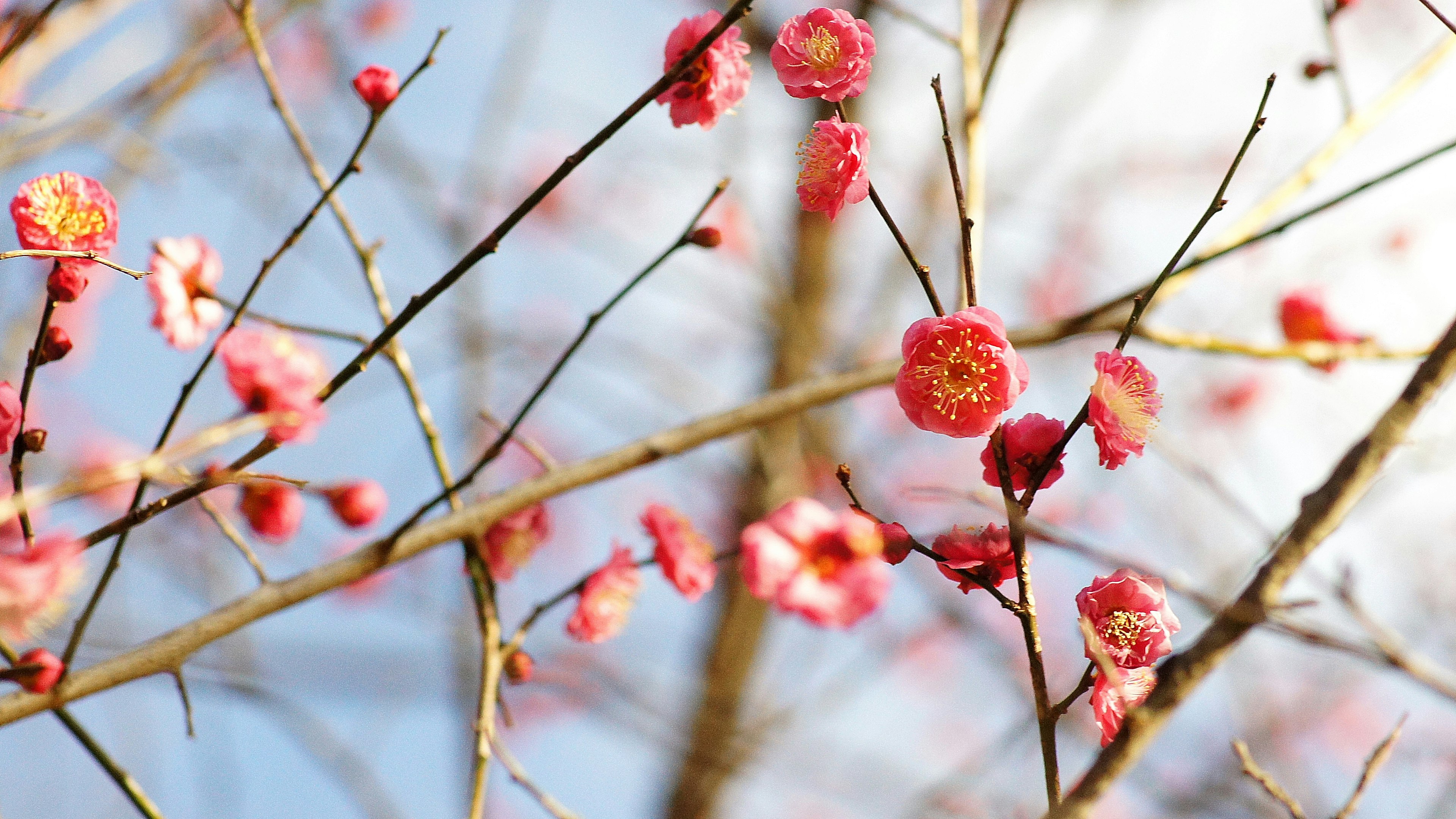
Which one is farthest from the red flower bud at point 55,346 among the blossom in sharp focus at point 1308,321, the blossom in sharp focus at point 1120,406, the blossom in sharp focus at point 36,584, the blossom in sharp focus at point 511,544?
the blossom in sharp focus at point 1308,321

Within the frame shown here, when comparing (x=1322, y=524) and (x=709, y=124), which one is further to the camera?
(x=709, y=124)

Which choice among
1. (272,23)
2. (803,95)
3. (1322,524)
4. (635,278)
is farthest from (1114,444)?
(272,23)

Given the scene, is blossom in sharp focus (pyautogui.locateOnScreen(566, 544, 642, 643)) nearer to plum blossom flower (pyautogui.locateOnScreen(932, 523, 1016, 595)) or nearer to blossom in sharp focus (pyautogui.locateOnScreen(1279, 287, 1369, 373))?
plum blossom flower (pyautogui.locateOnScreen(932, 523, 1016, 595))

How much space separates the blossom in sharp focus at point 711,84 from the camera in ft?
3.20

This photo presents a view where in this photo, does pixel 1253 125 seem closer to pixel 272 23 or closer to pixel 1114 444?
pixel 1114 444

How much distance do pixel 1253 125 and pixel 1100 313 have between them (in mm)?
487

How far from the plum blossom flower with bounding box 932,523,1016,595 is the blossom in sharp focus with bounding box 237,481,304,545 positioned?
82cm

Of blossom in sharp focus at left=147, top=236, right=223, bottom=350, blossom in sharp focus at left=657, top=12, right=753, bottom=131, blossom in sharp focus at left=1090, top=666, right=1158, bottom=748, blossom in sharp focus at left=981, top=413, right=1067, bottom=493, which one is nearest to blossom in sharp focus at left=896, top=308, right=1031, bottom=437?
blossom in sharp focus at left=981, top=413, right=1067, bottom=493

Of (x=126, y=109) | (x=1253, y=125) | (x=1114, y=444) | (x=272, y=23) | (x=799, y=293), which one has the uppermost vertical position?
(x=799, y=293)

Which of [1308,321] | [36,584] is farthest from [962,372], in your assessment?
A: [1308,321]

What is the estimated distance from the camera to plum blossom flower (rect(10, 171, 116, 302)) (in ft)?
2.86

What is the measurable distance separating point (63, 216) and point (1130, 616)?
3.55 feet

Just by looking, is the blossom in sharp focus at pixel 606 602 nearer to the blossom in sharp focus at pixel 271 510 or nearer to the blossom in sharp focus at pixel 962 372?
the blossom in sharp focus at pixel 271 510

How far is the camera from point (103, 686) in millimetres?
882
